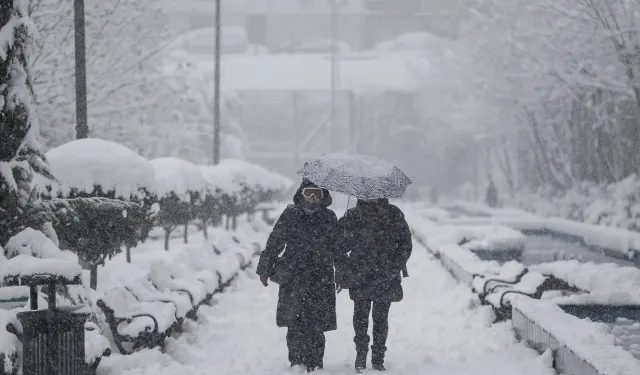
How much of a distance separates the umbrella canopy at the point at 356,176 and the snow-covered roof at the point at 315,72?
5330 centimetres

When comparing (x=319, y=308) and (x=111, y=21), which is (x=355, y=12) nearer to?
(x=111, y=21)

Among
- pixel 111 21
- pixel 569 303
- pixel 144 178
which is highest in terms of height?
pixel 111 21

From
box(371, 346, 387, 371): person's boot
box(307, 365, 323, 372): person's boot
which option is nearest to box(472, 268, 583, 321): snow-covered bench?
box(371, 346, 387, 371): person's boot

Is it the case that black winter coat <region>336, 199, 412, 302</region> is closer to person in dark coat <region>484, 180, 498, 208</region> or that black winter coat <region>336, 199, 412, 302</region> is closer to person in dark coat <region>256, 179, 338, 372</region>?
person in dark coat <region>256, 179, 338, 372</region>

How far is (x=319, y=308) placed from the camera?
8102mm

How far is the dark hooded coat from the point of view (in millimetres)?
8055

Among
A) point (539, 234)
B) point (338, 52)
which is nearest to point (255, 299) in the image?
point (539, 234)

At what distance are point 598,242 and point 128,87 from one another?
565 inches

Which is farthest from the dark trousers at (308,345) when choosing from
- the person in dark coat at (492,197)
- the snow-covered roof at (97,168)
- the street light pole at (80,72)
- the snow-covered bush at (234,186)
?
the person in dark coat at (492,197)

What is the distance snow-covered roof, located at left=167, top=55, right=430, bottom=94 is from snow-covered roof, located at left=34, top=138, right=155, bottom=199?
50.7 m

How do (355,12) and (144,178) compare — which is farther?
(355,12)

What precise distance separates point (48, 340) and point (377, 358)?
9.75 ft

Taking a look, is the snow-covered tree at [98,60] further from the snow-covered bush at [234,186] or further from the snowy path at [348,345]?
the snowy path at [348,345]

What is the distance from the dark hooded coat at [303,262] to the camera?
26.4ft
